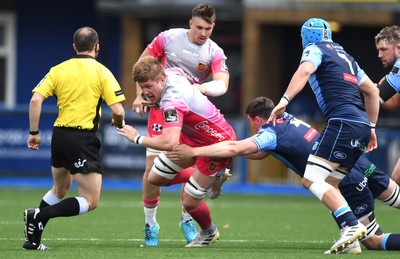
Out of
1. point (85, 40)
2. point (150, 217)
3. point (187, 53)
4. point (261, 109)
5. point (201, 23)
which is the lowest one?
point (150, 217)

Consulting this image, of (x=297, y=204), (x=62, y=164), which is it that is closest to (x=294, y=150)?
(x=62, y=164)

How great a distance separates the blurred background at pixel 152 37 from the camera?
2028 centimetres

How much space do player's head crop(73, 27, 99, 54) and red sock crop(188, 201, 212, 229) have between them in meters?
1.89

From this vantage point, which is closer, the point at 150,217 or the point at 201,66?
the point at 150,217

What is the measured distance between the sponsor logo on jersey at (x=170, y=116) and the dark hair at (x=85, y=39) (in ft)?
3.32

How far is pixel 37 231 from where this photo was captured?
927 cm

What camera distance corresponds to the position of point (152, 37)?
82.4 ft

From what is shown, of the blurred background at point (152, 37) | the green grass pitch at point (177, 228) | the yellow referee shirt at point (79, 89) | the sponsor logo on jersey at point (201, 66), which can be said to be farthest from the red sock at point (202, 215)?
the blurred background at point (152, 37)

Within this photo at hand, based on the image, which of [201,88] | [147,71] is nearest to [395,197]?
[201,88]

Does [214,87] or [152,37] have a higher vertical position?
[214,87]

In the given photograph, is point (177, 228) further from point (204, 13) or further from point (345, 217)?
point (345, 217)

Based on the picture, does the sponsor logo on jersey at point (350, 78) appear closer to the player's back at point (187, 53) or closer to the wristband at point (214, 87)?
the wristband at point (214, 87)

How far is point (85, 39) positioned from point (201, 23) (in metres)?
1.42

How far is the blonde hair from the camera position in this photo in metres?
9.26
